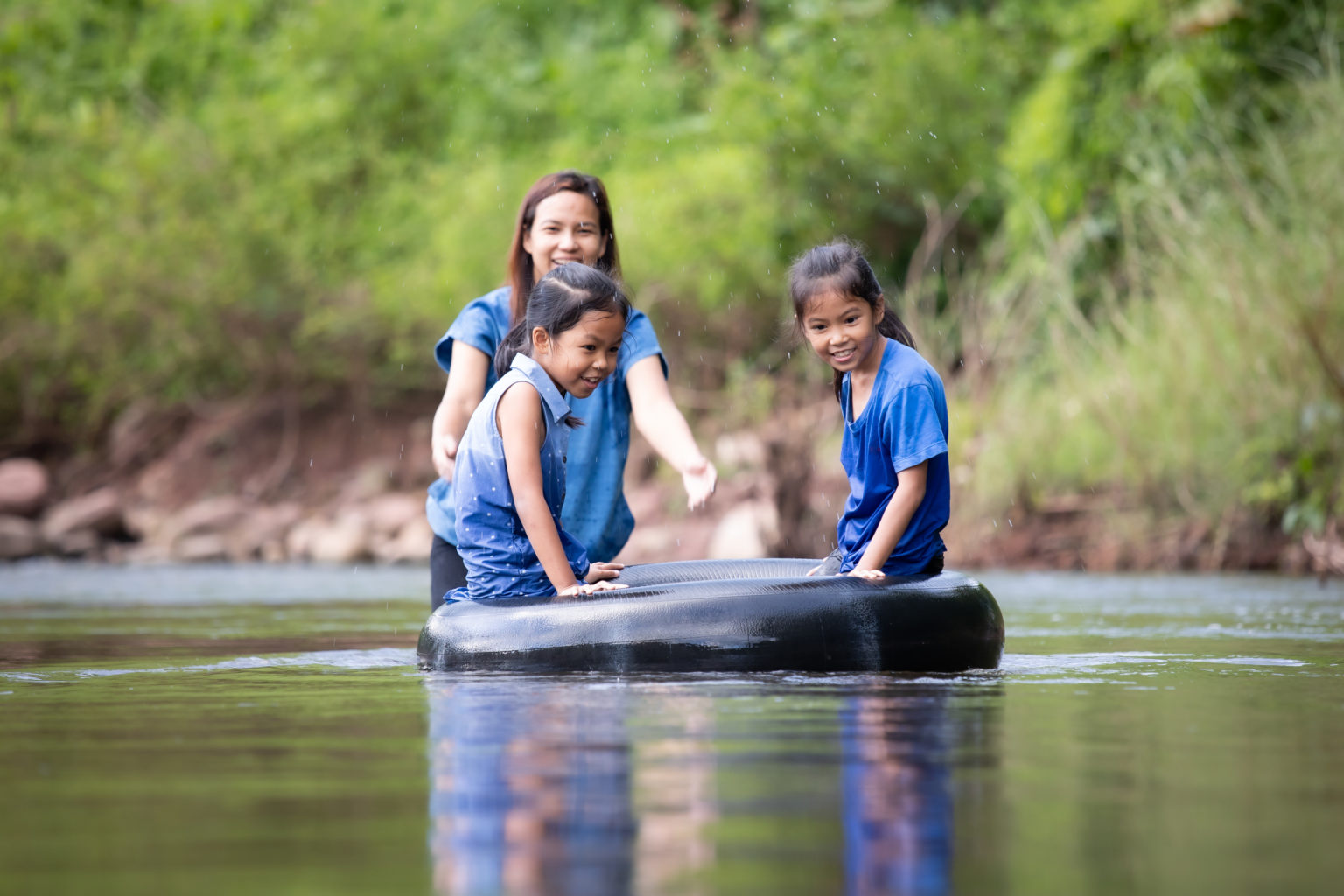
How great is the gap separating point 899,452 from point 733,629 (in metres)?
0.70

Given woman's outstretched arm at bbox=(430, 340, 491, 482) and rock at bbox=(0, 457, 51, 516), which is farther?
rock at bbox=(0, 457, 51, 516)

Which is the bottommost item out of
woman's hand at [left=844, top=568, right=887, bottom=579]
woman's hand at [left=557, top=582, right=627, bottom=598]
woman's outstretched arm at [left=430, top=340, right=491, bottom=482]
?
woman's hand at [left=557, top=582, right=627, bottom=598]

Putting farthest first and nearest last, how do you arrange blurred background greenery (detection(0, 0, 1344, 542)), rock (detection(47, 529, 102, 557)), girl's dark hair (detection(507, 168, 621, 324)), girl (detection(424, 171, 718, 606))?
rock (detection(47, 529, 102, 557)) → blurred background greenery (detection(0, 0, 1344, 542)) → girl's dark hair (detection(507, 168, 621, 324)) → girl (detection(424, 171, 718, 606))

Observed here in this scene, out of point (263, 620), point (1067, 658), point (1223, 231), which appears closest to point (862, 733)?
point (1067, 658)

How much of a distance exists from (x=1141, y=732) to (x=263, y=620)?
210 inches

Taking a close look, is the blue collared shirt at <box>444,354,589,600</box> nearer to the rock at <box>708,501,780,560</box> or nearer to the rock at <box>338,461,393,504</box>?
the rock at <box>708,501,780,560</box>

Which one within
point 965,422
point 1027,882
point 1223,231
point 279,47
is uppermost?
point 279,47

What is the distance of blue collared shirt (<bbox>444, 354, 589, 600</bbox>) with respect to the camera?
16.0 feet

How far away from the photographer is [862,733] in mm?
3506

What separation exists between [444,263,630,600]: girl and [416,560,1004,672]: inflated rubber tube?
154 millimetres

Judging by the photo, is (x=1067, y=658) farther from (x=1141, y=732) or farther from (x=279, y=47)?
(x=279, y=47)

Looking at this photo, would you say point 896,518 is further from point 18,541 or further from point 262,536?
point 18,541

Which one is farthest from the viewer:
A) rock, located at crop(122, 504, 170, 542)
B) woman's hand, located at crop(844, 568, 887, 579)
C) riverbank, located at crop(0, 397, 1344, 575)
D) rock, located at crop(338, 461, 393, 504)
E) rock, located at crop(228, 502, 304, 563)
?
rock, located at crop(338, 461, 393, 504)

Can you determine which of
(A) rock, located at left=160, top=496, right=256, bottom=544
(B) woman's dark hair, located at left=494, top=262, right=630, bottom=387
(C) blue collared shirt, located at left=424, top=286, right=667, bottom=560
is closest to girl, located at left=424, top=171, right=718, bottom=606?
(C) blue collared shirt, located at left=424, top=286, right=667, bottom=560
